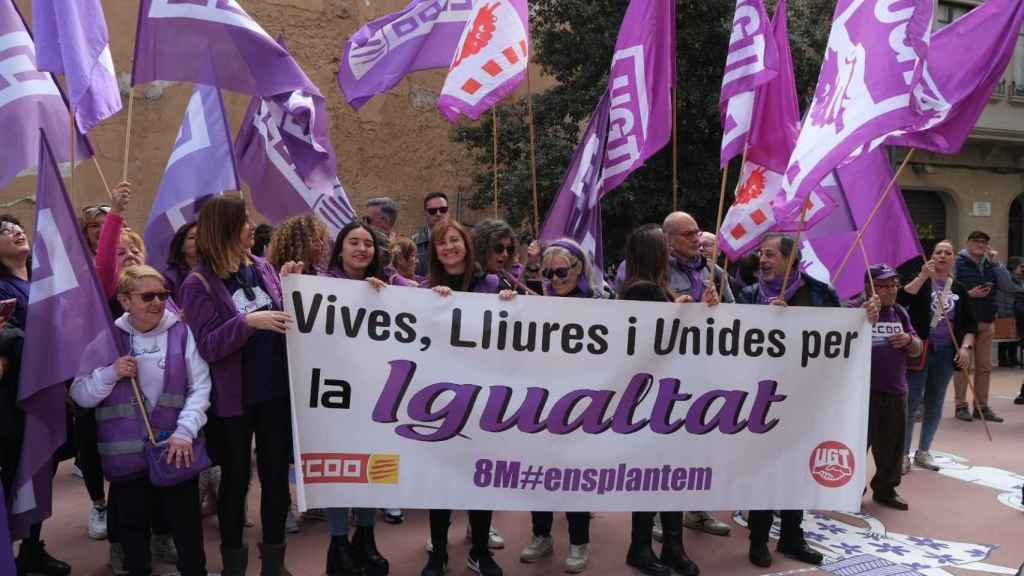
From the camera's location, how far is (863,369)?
14.7 feet

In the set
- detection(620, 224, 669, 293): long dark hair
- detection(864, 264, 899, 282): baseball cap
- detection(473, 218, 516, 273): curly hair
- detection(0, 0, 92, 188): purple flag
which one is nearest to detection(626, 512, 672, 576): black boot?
detection(620, 224, 669, 293): long dark hair

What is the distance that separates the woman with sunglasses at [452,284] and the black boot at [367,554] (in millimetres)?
223

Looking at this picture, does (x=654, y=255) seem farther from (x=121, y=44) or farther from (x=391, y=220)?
(x=121, y=44)

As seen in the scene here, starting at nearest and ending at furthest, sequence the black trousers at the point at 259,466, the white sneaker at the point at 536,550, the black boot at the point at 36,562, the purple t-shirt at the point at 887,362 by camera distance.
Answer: the black trousers at the point at 259,466 → the black boot at the point at 36,562 → the white sneaker at the point at 536,550 → the purple t-shirt at the point at 887,362

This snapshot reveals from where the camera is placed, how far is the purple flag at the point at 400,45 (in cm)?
643

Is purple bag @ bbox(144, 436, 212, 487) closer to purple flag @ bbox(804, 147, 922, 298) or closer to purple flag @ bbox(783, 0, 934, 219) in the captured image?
purple flag @ bbox(783, 0, 934, 219)

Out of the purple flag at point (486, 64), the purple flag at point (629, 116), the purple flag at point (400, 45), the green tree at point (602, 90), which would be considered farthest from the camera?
the green tree at point (602, 90)

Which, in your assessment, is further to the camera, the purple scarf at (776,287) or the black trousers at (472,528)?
the purple scarf at (776,287)

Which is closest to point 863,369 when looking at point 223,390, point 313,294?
point 313,294

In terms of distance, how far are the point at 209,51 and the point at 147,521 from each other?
254cm

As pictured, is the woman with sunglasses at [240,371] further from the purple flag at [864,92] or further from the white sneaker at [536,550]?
the purple flag at [864,92]

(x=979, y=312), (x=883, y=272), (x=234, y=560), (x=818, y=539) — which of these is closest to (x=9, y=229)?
(x=234, y=560)

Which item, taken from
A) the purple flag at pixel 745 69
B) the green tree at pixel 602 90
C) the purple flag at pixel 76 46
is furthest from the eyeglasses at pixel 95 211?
the green tree at pixel 602 90

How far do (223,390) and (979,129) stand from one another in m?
19.6
